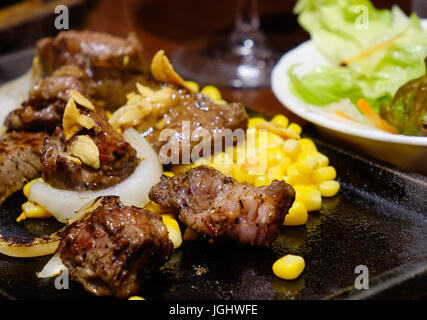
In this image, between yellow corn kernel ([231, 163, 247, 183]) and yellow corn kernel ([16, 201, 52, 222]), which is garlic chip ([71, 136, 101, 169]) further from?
yellow corn kernel ([231, 163, 247, 183])

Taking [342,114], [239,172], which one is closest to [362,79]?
[342,114]

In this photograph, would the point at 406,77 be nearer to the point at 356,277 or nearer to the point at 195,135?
the point at 195,135

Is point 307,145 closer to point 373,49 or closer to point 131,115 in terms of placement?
point 131,115

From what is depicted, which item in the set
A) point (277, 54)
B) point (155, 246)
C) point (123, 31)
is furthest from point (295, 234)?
point (123, 31)

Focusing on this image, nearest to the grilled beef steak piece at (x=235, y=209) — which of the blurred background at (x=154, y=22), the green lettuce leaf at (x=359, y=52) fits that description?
the green lettuce leaf at (x=359, y=52)

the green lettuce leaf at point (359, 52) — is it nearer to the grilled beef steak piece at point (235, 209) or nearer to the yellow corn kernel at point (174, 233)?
the grilled beef steak piece at point (235, 209)

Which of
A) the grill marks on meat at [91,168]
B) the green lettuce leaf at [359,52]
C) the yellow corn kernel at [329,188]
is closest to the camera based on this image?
the grill marks on meat at [91,168]

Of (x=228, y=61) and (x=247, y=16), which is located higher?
(x=247, y=16)
